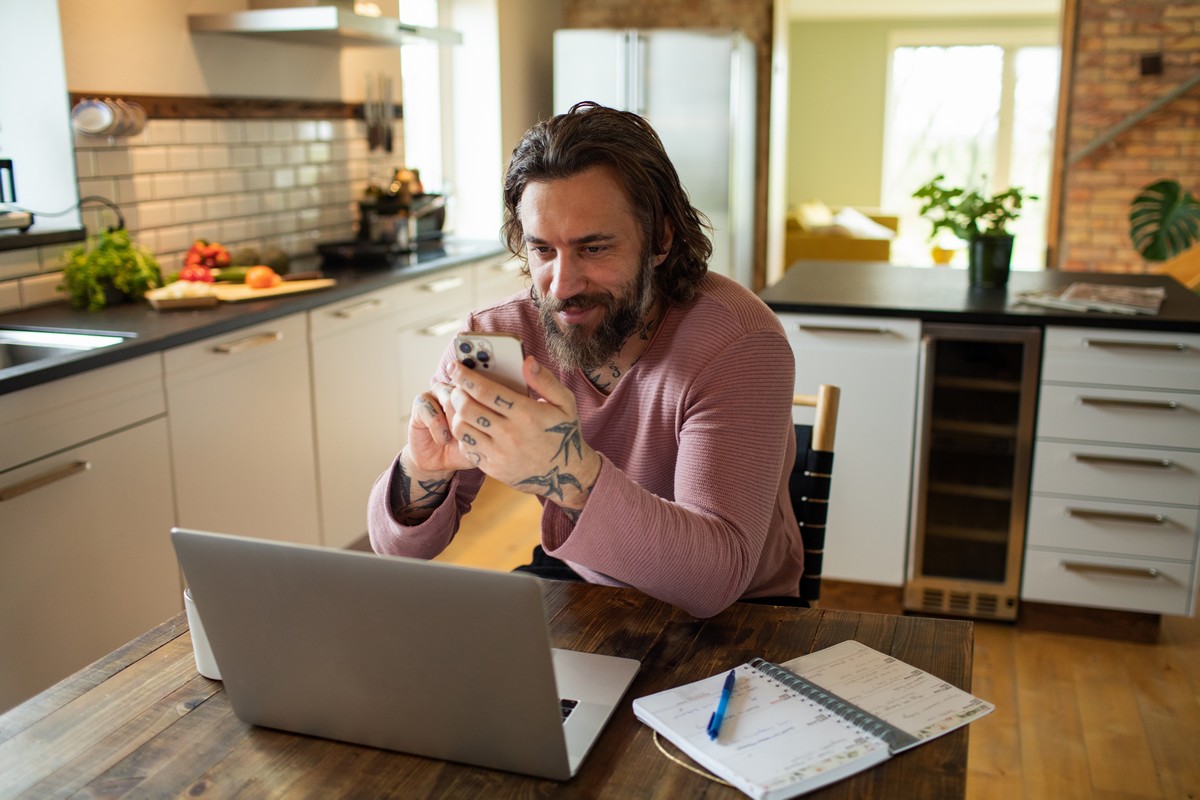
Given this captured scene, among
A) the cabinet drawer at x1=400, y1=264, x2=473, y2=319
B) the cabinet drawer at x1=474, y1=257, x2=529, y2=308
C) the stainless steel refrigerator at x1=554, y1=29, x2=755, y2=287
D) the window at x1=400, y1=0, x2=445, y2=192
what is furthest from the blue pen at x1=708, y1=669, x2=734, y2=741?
the stainless steel refrigerator at x1=554, y1=29, x2=755, y2=287

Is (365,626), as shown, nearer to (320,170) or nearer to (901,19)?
(320,170)

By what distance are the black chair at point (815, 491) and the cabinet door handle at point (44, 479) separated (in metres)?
1.45

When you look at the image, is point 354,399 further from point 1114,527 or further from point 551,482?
point 551,482

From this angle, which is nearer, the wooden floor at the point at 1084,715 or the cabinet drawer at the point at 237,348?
the wooden floor at the point at 1084,715

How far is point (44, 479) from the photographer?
2184mm

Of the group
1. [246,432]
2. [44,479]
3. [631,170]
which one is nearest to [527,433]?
[631,170]

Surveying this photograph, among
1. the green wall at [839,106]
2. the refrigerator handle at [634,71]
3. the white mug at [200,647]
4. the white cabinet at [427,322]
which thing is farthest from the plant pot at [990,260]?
the green wall at [839,106]

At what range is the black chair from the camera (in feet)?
5.84

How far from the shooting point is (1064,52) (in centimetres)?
573

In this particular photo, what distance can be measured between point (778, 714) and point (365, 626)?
0.40 metres

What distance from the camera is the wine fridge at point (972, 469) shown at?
2900 millimetres

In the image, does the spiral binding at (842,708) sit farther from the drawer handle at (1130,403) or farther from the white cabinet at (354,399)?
the white cabinet at (354,399)

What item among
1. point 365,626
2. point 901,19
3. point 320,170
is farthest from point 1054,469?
point 901,19

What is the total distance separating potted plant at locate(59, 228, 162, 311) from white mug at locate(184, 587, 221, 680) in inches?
78.2
